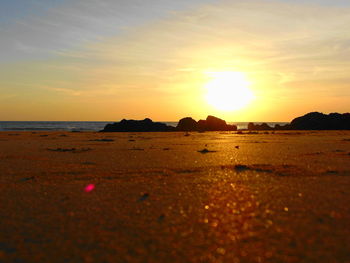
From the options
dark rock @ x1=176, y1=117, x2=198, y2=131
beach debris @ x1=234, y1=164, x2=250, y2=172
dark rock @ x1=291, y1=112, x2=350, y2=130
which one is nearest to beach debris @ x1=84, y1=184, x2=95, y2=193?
beach debris @ x1=234, y1=164, x2=250, y2=172

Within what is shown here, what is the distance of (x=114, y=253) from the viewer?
594cm

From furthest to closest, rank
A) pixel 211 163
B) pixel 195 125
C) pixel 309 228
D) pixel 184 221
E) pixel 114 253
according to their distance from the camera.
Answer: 1. pixel 195 125
2. pixel 211 163
3. pixel 184 221
4. pixel 309 228
5. pixel 114 253

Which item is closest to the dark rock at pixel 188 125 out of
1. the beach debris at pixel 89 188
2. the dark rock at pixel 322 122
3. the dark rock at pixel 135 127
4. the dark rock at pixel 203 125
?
the dark rock at pixel 203 125

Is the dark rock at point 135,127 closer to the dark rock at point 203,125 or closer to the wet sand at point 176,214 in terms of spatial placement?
the dark rock at point 203,125

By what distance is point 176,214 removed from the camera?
26.2 feet

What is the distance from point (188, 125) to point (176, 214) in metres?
61.5

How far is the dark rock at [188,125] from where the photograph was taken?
68625 millimetres

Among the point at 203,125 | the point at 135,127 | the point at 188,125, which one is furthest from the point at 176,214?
the point at 203,125

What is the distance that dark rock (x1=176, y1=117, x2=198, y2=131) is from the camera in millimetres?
68625

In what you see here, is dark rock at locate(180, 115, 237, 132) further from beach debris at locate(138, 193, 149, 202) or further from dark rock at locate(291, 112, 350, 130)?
beach debris at locate(138, 193, 149, 202)

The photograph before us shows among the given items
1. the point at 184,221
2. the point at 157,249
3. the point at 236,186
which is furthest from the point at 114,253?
the point at 236,186

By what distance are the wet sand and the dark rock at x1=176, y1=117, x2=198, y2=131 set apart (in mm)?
54406

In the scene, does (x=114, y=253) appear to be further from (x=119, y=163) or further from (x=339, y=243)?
(x=119, y=163)

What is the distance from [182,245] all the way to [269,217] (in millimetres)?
2387
